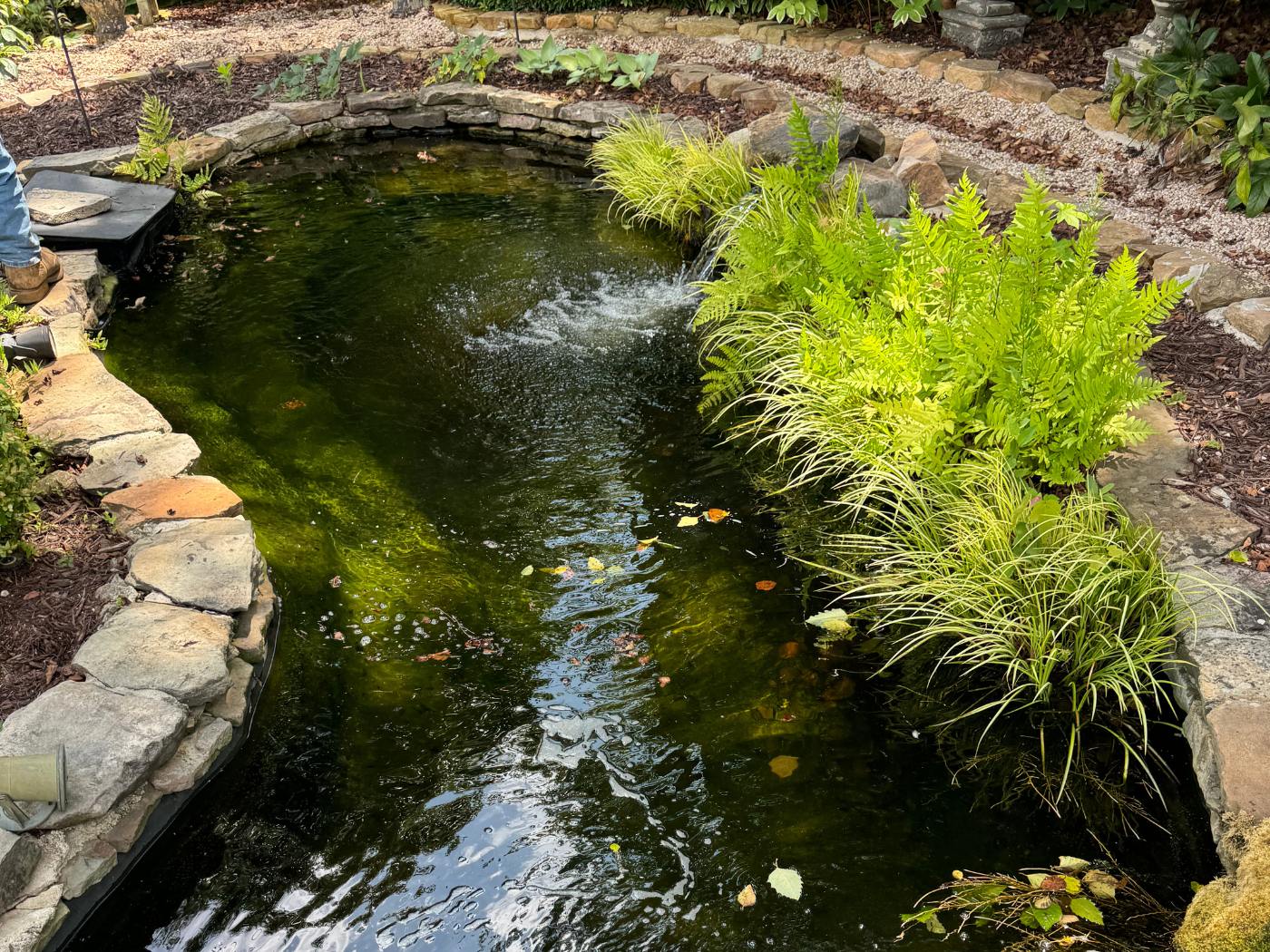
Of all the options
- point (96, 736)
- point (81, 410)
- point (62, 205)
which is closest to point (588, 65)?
point (62, 205)

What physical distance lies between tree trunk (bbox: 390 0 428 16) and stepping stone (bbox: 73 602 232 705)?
9214 mm

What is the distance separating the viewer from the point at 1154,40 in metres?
5.56

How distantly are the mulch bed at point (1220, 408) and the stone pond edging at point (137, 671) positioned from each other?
3.11 m

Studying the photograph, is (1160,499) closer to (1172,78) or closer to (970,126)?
(1172,78)

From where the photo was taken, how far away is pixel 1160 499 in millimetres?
3199

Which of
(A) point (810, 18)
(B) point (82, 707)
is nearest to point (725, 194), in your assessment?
(A) point (810, 18)

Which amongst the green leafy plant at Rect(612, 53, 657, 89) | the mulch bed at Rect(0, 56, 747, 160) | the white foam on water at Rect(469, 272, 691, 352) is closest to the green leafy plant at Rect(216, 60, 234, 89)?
the mulch bed at Rect(0, 56, 747, 160)

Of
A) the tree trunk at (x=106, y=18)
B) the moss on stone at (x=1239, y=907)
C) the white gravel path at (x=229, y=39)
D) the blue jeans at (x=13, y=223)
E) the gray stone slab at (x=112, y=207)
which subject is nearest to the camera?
the moss on stone at (x=1239, y=907)

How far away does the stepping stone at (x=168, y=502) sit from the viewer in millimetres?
3365

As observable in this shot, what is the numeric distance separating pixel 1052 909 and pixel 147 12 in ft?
39.3

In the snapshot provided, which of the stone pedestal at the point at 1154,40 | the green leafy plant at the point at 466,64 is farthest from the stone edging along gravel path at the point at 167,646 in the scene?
the green leafy plant at the point at 466,64

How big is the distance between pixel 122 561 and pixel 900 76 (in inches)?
244

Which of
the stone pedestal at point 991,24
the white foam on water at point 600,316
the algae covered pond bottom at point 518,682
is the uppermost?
the stone pedestal at point 991,24

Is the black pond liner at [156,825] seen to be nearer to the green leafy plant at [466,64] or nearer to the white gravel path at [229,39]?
the green leafy plant at [466,64]
